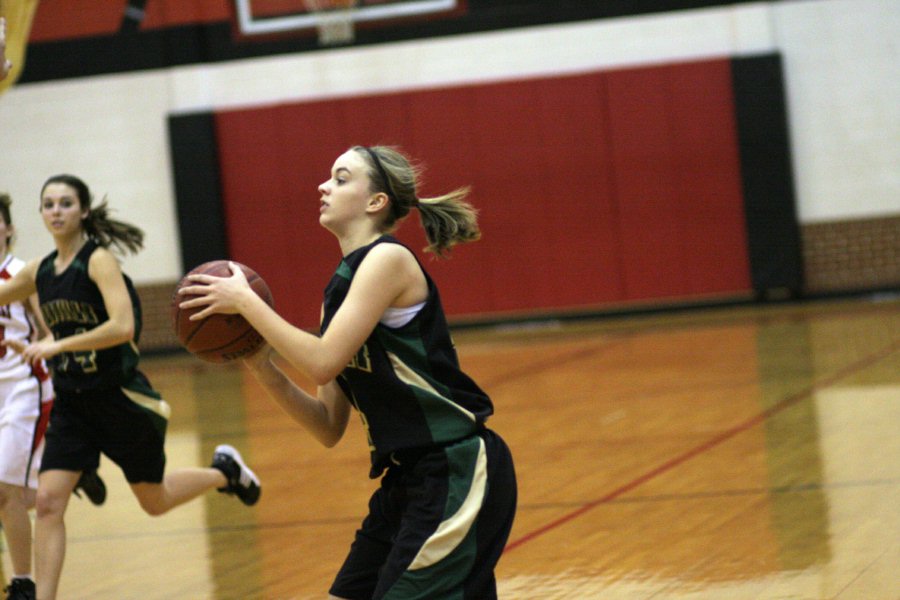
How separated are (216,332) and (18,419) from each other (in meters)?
2.25

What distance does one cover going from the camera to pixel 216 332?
295 centimetres

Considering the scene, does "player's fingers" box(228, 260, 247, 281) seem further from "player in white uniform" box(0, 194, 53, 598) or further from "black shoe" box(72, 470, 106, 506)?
"player in white uniform" box(0, 194, 53, 598)

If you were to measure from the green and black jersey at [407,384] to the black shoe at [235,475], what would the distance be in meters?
2.60

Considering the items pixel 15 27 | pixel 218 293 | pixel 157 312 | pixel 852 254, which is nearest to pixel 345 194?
pixel 218 293

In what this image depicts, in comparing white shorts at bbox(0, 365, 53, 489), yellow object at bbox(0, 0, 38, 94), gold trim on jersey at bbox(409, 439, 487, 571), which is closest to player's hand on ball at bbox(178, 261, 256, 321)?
gold trim on jersey at bbox(409, 439, 487, 571)

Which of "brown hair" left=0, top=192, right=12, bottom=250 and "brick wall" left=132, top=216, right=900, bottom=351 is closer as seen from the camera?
"brown hair" left=0, top=192, right=12, bottom=250

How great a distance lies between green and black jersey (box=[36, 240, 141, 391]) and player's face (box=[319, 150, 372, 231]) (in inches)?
65.6

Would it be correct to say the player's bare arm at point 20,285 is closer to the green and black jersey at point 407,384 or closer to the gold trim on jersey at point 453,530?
the green and black jersey at point 407,384

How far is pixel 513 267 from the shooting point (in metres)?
13.6

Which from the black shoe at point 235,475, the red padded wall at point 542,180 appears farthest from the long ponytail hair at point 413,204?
the red padded wall at point 542,180

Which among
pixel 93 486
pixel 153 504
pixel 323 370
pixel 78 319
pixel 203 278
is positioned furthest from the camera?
pixel 93 486

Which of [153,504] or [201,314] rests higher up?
[201,314]

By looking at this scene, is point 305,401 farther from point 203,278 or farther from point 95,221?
point 95,221

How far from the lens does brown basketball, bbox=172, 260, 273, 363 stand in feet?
9.65
